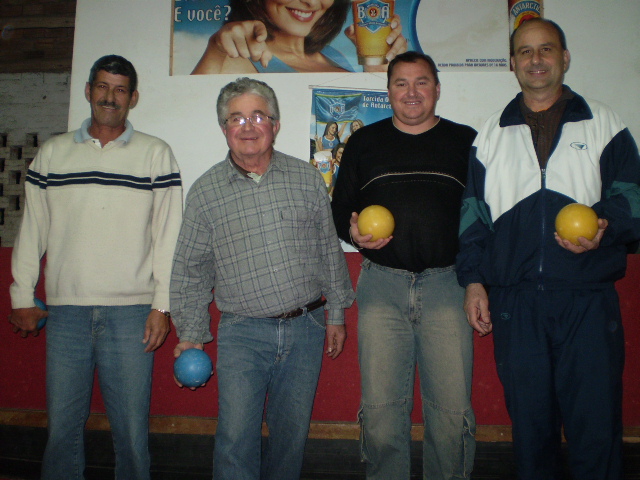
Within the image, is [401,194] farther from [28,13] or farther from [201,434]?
Answer: [28,13]

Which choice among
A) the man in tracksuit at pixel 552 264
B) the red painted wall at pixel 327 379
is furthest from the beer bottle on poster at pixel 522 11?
the red painted wall at pixel 327 379

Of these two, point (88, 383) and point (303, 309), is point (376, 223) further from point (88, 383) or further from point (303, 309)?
point (88, 383)

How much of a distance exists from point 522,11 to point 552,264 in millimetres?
1925

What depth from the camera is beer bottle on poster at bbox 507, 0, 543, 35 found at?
8.68ft

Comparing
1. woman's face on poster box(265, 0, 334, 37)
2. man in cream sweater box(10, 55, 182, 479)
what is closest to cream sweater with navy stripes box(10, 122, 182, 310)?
man in cream sweater box(10, 55, 182, 479)

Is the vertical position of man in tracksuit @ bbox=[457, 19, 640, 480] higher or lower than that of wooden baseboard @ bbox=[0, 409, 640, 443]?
higher

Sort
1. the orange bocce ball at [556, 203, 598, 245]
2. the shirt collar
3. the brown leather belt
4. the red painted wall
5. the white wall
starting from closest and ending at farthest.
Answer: the orange bocce ball at [556, 203, 598, 245]
the brown leather belt
the shirt collar
the red painted wall
the white wall

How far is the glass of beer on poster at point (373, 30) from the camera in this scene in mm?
2682

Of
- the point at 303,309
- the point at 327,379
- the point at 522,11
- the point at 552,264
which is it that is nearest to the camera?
the point at 552,264

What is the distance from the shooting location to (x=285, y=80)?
2730 mm

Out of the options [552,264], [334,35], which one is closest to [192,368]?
[552,264]

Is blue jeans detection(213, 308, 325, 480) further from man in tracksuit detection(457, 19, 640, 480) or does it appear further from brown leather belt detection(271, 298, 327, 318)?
man in tracksuit detection(457, 19, 640, 480)

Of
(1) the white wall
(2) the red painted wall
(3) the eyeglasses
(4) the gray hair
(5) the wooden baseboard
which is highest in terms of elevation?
(1) the white wall

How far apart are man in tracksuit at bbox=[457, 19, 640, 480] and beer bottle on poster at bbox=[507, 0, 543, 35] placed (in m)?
1.04
